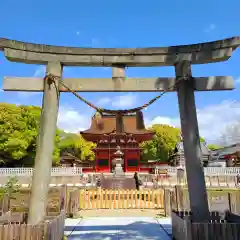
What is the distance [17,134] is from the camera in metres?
33.8

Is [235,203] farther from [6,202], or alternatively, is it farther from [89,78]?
[6,202]

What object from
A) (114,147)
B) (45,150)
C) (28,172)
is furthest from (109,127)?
(45,150)

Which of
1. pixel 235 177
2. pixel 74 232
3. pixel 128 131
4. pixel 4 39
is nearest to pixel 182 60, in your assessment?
pixel 4 39

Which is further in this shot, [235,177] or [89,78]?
[235,177]

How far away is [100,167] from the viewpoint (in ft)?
120

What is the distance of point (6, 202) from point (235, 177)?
2597 cm

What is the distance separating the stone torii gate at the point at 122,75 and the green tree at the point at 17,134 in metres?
29.1

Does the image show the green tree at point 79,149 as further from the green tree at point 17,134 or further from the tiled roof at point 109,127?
the green tree at point 17,134

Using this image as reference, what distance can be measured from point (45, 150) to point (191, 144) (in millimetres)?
3374

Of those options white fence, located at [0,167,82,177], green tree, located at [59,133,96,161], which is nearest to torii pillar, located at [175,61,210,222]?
white fence, located at [0,167,82,177]

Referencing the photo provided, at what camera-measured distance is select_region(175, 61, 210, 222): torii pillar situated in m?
5.52

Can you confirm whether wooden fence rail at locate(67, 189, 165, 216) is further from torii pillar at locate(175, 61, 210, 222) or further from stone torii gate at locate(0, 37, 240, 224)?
stone torii gate at locate(0, 37, 240, 224)

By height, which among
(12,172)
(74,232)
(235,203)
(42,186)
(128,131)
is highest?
(128,131)

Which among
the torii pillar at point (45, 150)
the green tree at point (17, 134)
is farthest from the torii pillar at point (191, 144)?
the green tree at point (17, 134)
